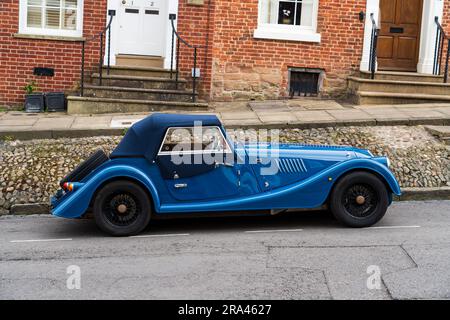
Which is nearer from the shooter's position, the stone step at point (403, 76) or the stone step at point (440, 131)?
the stone step at point (440, 131)

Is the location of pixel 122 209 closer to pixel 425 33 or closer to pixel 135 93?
pixel 135 93

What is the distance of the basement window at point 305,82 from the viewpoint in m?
15.8

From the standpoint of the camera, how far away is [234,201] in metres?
8.90

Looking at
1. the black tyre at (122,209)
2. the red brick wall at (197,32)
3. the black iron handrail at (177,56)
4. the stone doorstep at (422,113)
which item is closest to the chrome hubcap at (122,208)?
the black tyre at (122,209)

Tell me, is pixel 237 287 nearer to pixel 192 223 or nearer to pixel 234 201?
pixel 234 201

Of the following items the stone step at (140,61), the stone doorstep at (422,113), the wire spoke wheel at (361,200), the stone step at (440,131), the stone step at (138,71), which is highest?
the stone step at (140,61)

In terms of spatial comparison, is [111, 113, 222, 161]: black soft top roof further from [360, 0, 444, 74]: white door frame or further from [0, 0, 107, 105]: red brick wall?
[360, 0, 444, 74]: white door frame

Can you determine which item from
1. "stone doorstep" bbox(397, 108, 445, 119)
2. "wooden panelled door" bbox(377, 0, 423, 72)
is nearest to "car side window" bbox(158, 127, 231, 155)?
"stone doorstep" bbox(397, 108, 445, 119)

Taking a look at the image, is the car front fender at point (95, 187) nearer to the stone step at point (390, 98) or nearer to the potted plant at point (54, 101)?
the potted plant at point (54, 101)

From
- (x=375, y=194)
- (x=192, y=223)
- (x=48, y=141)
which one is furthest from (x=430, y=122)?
(x=48, y=141)

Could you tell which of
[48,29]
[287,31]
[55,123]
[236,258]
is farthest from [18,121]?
[236,258]

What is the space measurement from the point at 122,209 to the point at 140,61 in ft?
23.6

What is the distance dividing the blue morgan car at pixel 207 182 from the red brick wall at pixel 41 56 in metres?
6.47

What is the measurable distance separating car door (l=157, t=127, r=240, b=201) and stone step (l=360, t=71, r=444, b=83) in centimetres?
714
